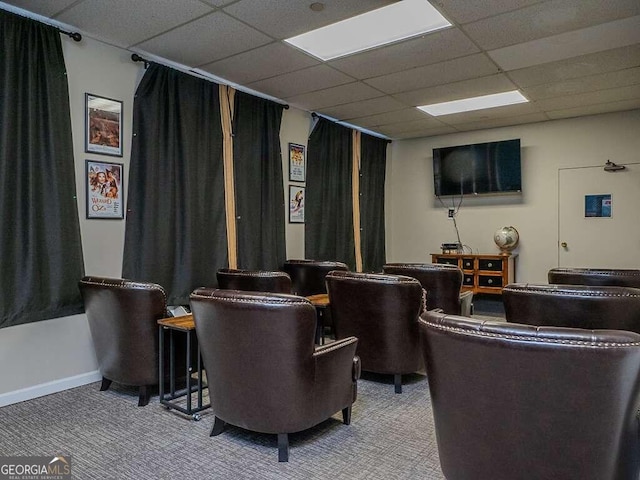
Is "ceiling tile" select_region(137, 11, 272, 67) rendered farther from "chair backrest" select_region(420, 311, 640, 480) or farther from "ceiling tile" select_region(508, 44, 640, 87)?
"chair backrest" select_region(420, 311, 640, 480)

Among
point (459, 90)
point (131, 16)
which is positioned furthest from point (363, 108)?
point (131, 16)

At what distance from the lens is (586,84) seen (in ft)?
15.9

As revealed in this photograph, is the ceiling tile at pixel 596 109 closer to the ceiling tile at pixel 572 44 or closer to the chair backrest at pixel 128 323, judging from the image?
the ceiling tile at pixel 572 44

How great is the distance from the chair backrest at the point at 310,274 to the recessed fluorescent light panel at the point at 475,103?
2.58 m

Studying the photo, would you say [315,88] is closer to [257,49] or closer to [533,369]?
[257,49]

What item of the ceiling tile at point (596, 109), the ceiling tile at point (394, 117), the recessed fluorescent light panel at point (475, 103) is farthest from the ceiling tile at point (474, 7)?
the ceiling tile at point (596, 109)

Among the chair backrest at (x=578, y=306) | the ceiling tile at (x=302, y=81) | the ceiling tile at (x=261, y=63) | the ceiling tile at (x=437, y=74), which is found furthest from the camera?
the ceiling tile at (x=302, y=81)

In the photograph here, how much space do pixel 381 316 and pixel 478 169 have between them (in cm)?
446

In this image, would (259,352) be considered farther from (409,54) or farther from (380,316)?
(409,54)

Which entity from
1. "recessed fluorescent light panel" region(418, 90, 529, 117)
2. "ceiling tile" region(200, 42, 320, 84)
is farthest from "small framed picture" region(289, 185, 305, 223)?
"recessed fluorescent light panel" region(418, 90, 529, 117)

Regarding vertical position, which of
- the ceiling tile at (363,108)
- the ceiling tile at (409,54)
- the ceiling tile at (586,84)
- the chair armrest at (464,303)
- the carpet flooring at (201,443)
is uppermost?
the ceiling tile at (363,108)

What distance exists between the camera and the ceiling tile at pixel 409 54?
3.72 m

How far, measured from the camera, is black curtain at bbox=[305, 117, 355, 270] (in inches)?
239

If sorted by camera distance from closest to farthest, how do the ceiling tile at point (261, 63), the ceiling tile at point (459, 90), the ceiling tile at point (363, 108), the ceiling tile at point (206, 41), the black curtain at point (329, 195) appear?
the ceiling tile at point (206, 41) < the ceiling tile at point (261, 63) < the ceiling tile at point (459, 90) < the ceiling tile at point (363, 108) < the black curtain at point (329, 195)
